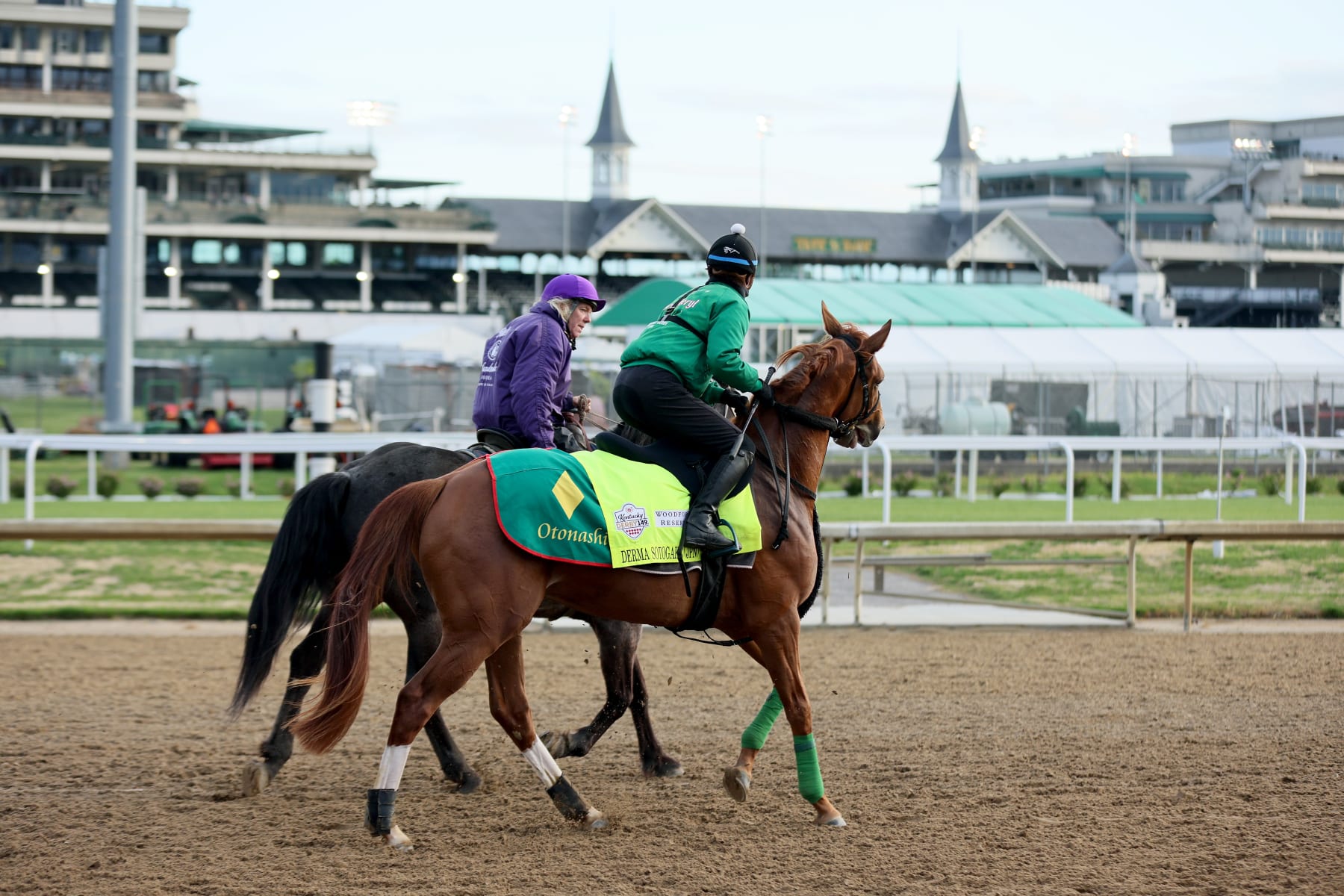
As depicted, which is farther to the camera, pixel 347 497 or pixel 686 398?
pixel 347 497

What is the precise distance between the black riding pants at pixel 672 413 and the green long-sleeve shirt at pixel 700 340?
5 cm

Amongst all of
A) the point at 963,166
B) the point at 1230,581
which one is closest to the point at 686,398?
the point at 1230,581

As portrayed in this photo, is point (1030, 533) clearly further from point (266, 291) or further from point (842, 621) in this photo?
point (266, 291)

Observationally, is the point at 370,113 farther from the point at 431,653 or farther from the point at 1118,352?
the point at 431,653

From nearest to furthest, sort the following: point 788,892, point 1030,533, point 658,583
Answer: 1. point 788,892
2. point 658,583
3. point 1030,533

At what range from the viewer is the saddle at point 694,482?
5031mm

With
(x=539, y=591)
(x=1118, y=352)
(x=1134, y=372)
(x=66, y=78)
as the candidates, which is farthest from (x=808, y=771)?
(x=66, y=78)

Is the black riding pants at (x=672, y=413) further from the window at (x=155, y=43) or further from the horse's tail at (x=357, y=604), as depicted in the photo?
the window at (x=155, y=43)

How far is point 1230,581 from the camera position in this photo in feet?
38.2

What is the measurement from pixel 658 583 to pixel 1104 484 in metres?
16.0

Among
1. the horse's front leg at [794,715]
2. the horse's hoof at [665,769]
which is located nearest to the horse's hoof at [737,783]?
the horse's front leg at [794,715]

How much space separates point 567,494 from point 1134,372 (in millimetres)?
24523

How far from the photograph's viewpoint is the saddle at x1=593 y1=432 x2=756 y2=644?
503 cm

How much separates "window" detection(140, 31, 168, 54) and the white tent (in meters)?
42.9
